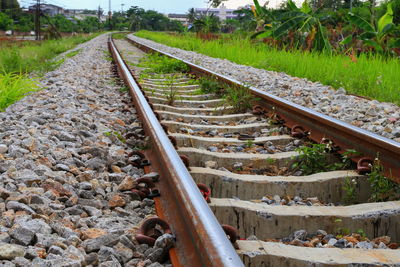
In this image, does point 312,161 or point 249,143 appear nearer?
point 312,161

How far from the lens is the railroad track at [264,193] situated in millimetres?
1856

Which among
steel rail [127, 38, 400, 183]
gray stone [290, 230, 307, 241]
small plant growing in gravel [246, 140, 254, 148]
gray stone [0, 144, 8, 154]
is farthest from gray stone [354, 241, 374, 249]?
gray stone [0, 144, 8, 154]

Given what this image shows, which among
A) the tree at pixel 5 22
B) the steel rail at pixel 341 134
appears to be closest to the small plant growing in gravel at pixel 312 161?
the steel rail at pixel 341 134

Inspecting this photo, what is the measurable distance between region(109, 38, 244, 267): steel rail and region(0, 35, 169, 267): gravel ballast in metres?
0.13

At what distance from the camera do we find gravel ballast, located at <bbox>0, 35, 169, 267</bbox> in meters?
1.89

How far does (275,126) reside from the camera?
171 inches

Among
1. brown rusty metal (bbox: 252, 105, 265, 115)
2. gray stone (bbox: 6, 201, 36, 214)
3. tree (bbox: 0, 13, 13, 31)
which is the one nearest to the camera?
gray stone (bbox: 6, 201, 36, 214)

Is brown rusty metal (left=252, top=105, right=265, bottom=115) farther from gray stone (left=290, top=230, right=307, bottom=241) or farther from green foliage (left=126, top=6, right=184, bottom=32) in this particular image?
green foliage (left=126, top=6, right=184, bottom=32)

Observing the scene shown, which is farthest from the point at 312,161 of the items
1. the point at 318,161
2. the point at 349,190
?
the point at 349,190

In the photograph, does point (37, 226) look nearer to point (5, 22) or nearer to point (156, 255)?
point (156, 255)

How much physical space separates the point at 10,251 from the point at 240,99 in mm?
3708

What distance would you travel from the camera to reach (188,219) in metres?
1.96

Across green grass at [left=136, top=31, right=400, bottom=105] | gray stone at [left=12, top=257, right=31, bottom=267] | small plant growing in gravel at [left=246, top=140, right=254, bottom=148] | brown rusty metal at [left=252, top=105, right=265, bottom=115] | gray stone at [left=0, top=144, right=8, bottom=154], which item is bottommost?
gray stone at [left=12, top=257, right=31, bottom=267]

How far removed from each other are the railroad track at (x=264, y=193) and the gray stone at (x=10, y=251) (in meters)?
0.60
